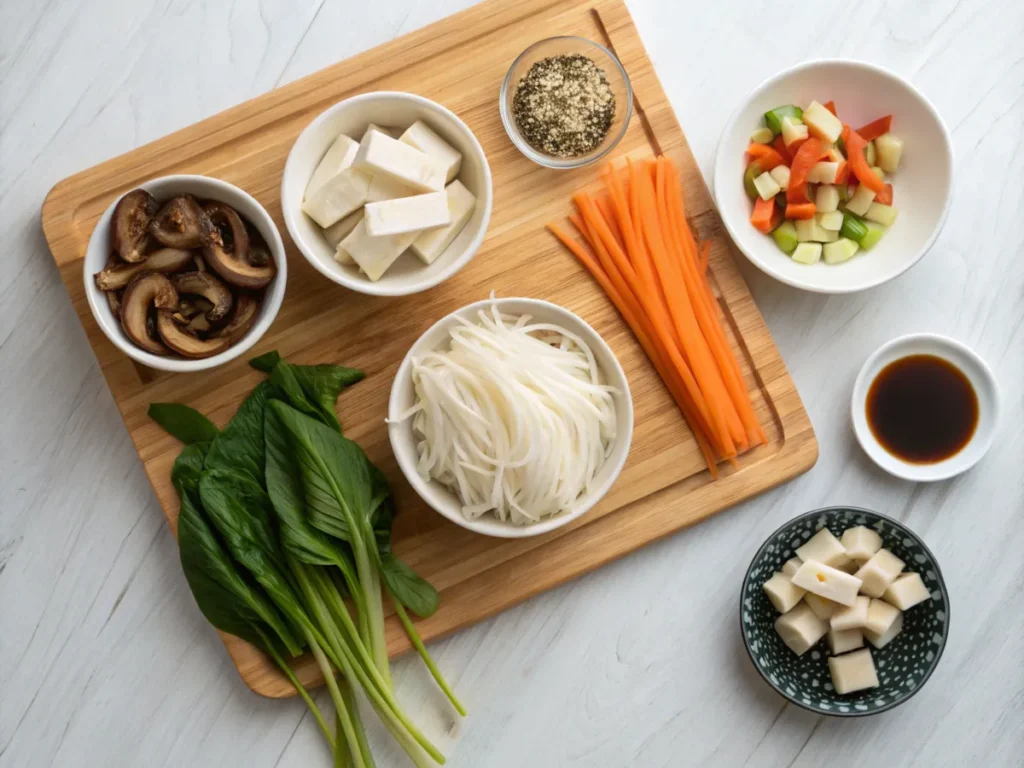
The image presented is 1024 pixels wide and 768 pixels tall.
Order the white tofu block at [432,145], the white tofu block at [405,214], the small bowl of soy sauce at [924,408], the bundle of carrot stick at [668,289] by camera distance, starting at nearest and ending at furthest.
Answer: the white tofu block at [405,214] → the white tofu block at [432,145] → the bundle of carrot stick at [668,289] → the small bowl of soy sauce at [924,408]

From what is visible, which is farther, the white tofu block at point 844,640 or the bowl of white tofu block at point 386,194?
the white tofu block at point 844,640

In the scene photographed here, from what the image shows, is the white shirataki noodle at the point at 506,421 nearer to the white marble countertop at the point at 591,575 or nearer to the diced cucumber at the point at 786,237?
the white marble countertop at the point at 591,575

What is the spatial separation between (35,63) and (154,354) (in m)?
0.96

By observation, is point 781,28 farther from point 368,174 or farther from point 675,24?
point 368,174

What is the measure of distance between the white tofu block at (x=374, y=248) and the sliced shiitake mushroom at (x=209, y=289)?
296 mm

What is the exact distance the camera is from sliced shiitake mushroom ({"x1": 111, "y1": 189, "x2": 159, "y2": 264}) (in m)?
1.87

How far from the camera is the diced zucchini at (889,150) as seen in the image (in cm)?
212

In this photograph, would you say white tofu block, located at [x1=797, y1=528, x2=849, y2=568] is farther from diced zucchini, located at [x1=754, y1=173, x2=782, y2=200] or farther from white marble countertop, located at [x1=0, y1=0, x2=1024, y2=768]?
diced zucchini, located at [x1=754, y1=173, x2=782, y2=200]

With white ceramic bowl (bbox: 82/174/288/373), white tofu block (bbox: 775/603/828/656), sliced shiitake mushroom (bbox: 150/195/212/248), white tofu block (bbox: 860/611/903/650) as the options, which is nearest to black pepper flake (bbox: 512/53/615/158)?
white ceramic bowl (bbox: 82/174/288/373)

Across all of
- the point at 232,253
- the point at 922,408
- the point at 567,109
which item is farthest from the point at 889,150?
the point at 232,253

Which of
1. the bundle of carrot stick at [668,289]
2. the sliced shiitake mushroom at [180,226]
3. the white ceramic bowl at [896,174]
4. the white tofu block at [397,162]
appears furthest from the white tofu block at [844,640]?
the sliced shiitake mushroom at [180,226]

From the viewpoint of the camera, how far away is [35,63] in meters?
2.22

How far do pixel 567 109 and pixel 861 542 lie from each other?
1316 millimetres

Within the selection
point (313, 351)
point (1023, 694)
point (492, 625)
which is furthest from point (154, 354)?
point (1023, 694)
